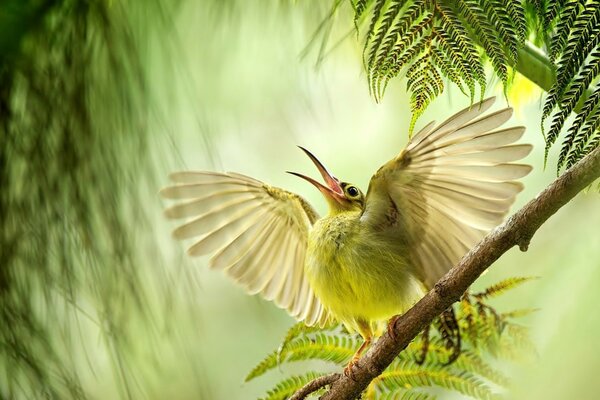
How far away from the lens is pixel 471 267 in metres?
1.16

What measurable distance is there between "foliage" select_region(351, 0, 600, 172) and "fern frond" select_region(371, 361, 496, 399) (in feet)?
2.51

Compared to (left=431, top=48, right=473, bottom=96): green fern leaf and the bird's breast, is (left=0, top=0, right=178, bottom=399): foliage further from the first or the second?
the bird's breast

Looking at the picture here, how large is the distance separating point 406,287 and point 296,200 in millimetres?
536

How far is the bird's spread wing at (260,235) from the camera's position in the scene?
215cm

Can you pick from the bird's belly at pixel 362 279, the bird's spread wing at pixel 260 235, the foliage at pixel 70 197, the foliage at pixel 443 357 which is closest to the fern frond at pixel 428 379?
the foliage at pixel 443 357

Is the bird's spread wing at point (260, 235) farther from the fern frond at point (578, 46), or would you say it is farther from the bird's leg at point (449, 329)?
the fern frond at point (578, 46)

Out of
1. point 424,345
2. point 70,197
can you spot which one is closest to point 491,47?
point 70,197

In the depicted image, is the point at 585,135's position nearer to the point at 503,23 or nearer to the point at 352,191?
the point at 503,23

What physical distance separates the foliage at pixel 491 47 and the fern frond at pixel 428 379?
0.76 metres

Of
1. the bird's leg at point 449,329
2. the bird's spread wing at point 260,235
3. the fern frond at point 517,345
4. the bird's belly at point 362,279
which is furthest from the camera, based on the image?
the bird's spread wing at point 260,235

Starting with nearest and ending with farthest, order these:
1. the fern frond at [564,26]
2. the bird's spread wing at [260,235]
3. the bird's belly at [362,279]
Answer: the fern frond at [564,26]
the bird's belly at [362,279]
the bird's spread wing at [260,235]

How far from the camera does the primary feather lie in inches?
69.7

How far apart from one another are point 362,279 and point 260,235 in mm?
492

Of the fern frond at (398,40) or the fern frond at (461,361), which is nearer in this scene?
the fern frond at (398,40)
